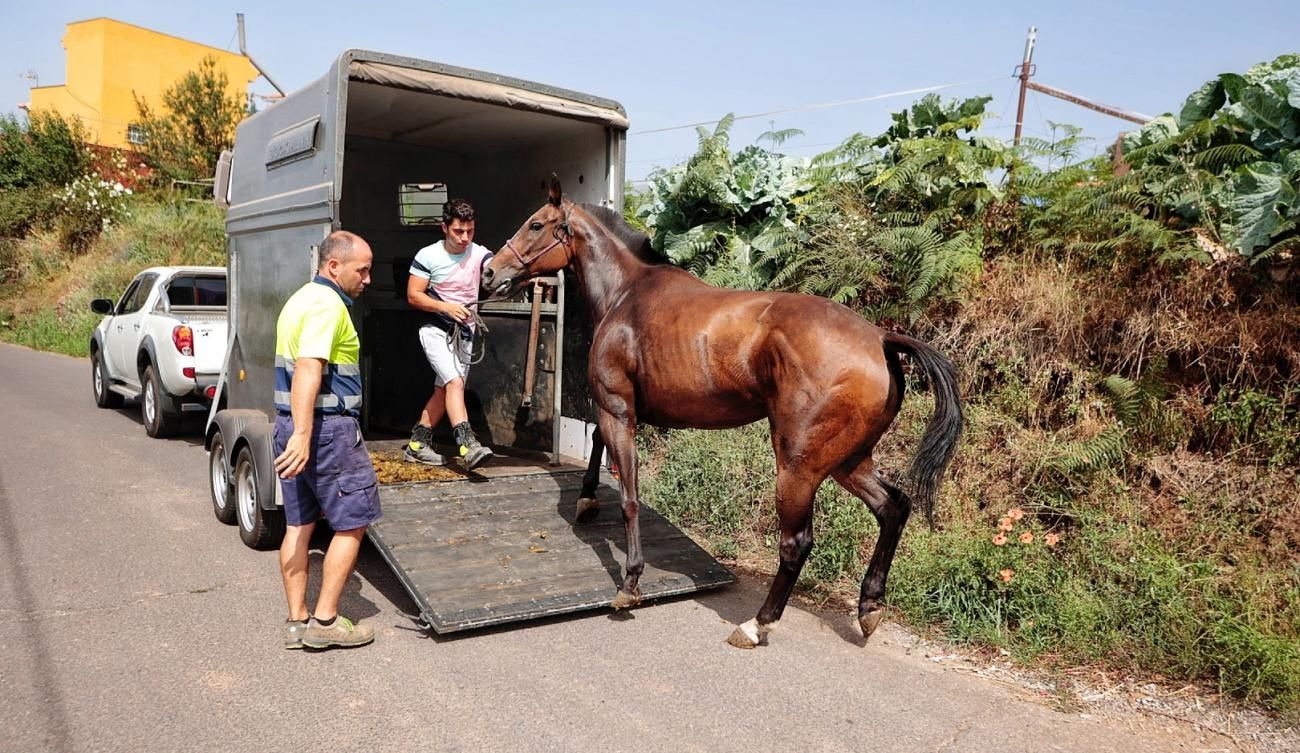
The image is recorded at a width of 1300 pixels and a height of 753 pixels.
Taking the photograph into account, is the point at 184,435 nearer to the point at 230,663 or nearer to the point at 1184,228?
the point at 230,663

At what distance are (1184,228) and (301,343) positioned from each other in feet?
17.8

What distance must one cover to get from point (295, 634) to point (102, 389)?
9.15m

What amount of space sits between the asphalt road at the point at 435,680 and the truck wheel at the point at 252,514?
113mm

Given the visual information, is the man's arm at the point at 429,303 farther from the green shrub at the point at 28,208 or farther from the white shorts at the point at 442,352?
the green shrub at the point at 28,208

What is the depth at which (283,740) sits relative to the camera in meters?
3.24

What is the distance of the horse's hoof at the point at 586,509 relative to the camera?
549cm

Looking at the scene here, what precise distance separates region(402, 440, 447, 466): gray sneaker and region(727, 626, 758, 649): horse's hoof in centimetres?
285

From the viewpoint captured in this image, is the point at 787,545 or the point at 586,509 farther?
the point at 586,509

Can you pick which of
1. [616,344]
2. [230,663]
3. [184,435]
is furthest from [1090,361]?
[184,435]

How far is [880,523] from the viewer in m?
4.56

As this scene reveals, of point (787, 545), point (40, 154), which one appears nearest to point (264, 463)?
point (787, 545)

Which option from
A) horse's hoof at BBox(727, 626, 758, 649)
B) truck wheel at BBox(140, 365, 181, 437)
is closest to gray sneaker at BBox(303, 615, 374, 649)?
horse's hoof at BBox(727, 626, 758, 649)

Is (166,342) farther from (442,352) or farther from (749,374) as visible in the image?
(749,374)

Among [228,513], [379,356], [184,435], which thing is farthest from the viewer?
[184,435]
